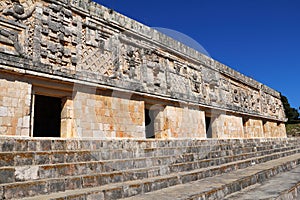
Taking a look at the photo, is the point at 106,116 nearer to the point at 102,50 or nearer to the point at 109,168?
the point at 102,50

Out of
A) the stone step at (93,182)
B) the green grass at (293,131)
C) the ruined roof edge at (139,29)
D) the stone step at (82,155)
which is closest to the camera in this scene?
the stone step at (93,182)

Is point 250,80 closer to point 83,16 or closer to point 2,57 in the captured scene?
point 83,16

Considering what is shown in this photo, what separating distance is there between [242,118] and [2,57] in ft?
41.7

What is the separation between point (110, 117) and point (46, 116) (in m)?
3.93

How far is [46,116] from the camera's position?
915cm

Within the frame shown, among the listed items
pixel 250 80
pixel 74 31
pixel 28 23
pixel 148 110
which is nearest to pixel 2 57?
pixel 28 23

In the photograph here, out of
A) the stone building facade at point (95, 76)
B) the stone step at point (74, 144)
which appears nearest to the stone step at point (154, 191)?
the stone step at point (74, 144)

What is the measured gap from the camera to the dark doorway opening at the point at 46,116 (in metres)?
8.86

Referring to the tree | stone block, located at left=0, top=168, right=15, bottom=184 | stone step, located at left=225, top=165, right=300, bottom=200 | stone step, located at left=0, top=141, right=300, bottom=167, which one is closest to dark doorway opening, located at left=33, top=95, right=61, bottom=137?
stone step, located at left=0, top=141, right=300, bottom=167

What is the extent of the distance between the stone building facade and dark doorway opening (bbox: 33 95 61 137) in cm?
4

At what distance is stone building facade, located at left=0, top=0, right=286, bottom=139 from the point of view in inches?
193

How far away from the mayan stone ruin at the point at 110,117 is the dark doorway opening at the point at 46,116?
0.04 meters

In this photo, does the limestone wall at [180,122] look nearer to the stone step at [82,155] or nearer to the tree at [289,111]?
the stone step at [82,155]

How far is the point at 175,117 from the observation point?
8664mm
